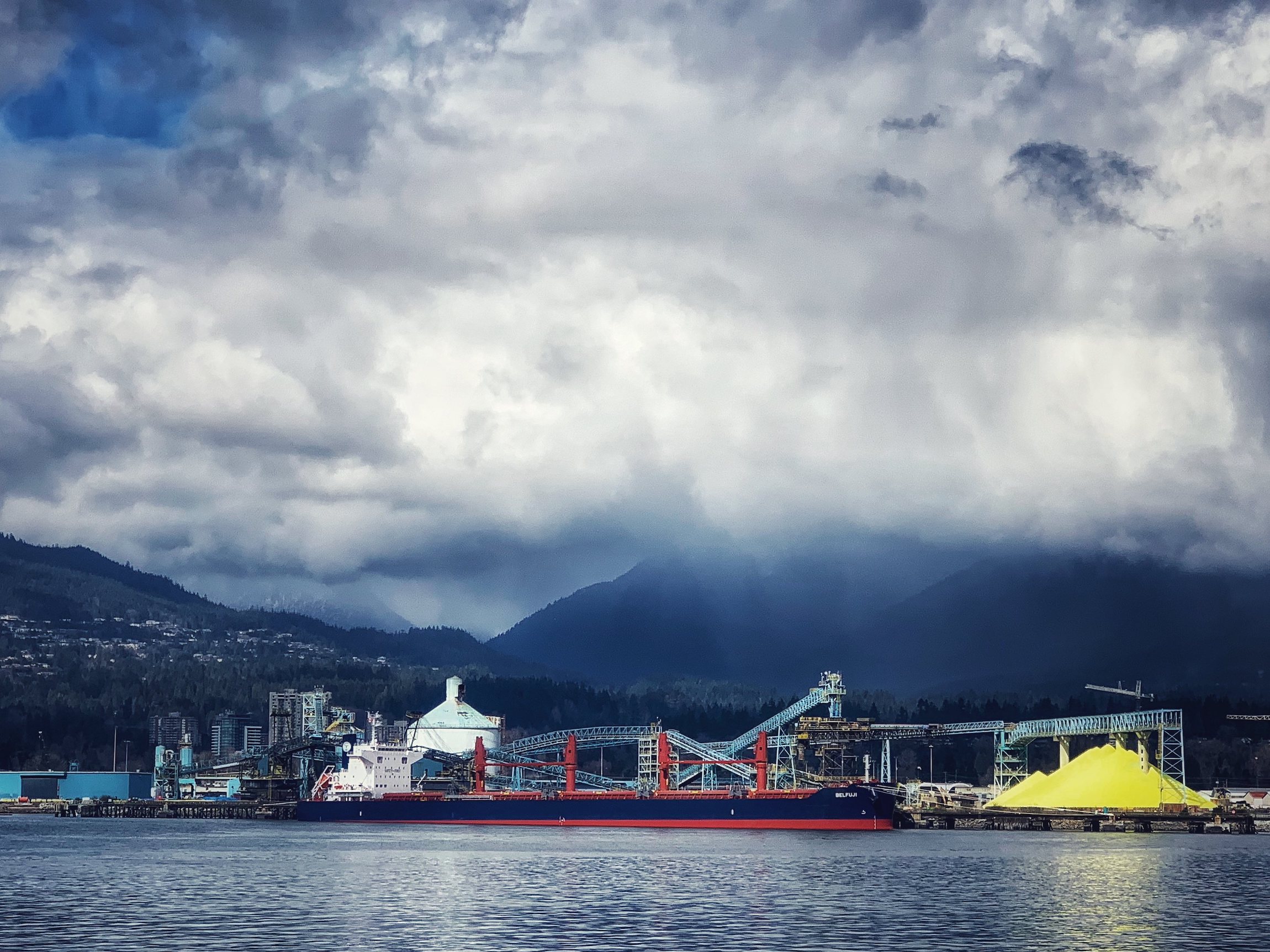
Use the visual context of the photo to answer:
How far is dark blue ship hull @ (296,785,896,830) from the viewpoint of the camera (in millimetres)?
159250

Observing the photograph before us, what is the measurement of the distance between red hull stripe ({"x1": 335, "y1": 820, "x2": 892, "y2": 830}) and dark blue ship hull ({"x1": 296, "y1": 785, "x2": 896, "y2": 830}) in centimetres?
8

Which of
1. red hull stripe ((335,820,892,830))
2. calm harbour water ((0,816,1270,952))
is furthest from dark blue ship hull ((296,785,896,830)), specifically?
calm harbour water ((0,816,1270,952))

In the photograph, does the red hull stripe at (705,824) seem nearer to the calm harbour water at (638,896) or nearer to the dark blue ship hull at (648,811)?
the dark blue ship hull at (648,811)

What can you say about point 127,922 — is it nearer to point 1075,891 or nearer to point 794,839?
point 1075,891

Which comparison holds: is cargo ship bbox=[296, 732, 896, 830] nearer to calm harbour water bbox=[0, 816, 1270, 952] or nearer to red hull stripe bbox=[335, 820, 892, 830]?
red hull stripe bbox=[335, 820, 892, 830]

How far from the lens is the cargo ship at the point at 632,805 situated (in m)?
160

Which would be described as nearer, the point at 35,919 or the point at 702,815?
the point at 35,919

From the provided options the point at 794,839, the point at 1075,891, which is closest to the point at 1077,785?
the point at 794,839

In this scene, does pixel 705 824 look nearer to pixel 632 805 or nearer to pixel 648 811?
pixel 648 811

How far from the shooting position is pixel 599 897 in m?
81.4

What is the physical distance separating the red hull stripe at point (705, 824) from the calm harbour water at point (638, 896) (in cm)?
1804

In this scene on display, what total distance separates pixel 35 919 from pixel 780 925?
1235 inches

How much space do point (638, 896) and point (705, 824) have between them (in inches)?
3437

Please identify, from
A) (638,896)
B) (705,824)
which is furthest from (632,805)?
(638,896)
